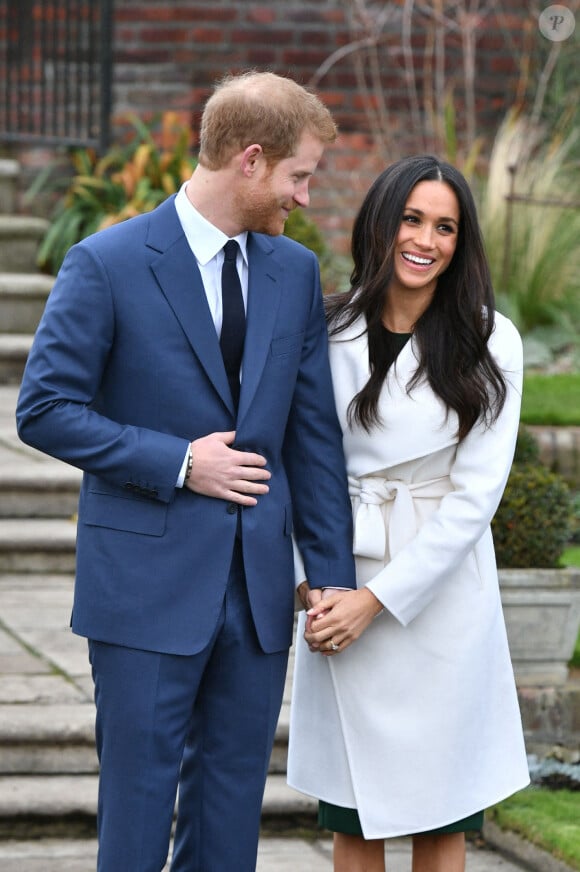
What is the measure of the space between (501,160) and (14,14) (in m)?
3.15

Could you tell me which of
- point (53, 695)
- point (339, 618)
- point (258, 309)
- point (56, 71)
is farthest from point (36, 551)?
point (56, 71)

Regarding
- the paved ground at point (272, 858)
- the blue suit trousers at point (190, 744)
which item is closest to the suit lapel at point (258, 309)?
the blue suit trousers at point (190, 744)

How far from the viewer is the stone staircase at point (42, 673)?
4.13m

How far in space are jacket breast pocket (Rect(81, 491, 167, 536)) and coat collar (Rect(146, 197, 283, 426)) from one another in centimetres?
24

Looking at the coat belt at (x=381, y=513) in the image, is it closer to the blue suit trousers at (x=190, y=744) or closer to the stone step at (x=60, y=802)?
the blue suit trousers at (x=190, y=744)

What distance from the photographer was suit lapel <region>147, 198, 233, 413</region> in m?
2.76

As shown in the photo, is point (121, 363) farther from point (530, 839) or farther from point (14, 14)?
point (14, 14)

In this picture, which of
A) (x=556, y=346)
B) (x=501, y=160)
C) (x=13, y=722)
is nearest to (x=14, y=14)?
(x=501, y=160)

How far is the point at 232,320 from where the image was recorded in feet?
9.33

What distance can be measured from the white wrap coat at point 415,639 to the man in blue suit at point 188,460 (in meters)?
0.21

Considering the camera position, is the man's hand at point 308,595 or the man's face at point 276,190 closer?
the man's face at point 276,190

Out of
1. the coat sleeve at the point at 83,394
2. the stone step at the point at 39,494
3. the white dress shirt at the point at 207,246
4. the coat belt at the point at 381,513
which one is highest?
the white dress shirt at the point at 207,246

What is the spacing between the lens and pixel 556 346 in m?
7.99

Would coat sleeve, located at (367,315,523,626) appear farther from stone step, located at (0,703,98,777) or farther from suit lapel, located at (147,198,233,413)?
stone step, located at (0,703,98,777)
